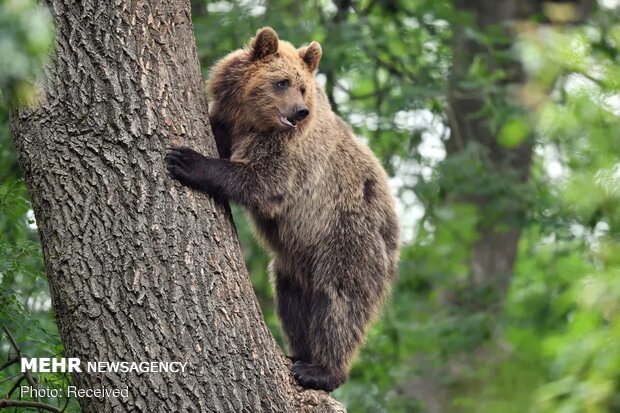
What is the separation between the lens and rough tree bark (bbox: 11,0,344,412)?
14.3ft

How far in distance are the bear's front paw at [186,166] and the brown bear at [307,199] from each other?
966 millimetres

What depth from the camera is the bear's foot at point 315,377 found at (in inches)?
216

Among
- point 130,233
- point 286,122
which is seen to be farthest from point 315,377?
point 130,233

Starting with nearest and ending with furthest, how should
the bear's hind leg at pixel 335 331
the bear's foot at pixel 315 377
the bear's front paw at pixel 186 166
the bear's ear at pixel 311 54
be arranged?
the bear's front paw at pixel 186 166
the bear's foot at pixel 315 377
the bear's hind leg at pixel 335 331
the bear's ear at pixel 311 54

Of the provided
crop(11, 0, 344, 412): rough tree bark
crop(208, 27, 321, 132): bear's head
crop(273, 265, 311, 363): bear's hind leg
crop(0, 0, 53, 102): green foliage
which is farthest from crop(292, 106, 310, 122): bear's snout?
crop(0, 0, 53, 102): green foliage

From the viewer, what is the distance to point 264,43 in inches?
257

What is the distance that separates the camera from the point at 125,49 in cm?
454

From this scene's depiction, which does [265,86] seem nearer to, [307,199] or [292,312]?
[307,199]

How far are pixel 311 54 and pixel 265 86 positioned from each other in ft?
1.56

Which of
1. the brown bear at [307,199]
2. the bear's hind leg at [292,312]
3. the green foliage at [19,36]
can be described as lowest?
the bear's hind leg at [292,312]

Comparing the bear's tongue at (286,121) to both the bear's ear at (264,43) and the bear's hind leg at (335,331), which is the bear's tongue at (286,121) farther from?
the bear's hind leg at (335,331)

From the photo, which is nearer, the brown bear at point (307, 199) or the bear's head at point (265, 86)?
the brown bear at point (307, 199)

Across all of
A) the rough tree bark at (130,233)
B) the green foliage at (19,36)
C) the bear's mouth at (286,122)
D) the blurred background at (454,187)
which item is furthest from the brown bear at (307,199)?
the green foliage at (19,36)

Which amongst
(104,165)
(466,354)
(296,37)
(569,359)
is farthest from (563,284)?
(104,165)
